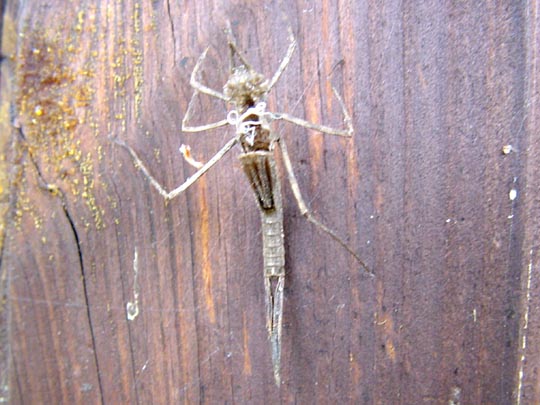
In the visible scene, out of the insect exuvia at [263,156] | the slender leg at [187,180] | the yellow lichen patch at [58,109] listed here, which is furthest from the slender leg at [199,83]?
the yellow lichen patch at [58,109]

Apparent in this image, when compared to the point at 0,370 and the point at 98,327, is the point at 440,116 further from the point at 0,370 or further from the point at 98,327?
the point at 0,370

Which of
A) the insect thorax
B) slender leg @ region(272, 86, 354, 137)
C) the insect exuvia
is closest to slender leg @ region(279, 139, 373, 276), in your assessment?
the insect exuvia

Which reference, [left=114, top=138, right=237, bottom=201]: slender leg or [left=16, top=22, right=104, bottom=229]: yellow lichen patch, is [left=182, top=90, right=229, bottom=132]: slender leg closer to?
[left=114, top=138, right=237, bottom=201]: slender leg

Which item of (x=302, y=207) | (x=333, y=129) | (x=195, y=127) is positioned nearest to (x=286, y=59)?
(x=333, y=129)

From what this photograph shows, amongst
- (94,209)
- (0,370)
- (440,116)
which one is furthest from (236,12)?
(0,370)

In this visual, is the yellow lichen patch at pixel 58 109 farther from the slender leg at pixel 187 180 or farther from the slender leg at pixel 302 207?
the slender leg at pixel 302 207

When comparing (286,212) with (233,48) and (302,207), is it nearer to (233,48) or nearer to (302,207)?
(302,207)
